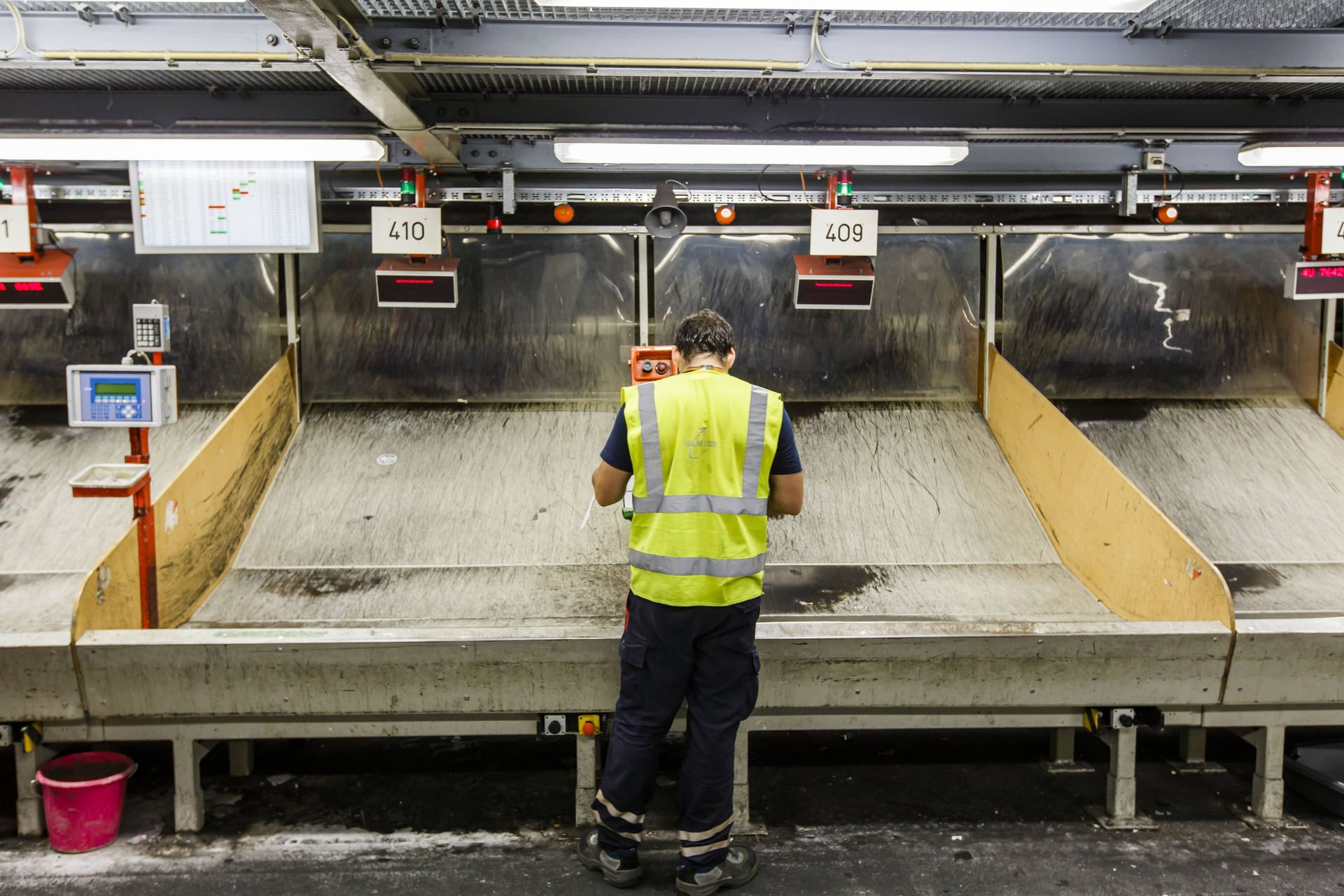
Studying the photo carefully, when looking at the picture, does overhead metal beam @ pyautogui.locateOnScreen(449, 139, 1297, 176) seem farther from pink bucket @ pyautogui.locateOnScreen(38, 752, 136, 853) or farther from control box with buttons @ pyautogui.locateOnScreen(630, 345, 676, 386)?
pink bucket @ pyautogui.locateOnScreen(38, 752, 136, 853)

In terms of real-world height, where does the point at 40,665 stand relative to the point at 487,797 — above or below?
above

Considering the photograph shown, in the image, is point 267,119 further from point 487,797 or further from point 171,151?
point 487,797

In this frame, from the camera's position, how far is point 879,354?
4727 millimetres

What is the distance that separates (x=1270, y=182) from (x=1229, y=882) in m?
3.34

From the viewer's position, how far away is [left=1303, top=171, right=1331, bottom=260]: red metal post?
418 cm

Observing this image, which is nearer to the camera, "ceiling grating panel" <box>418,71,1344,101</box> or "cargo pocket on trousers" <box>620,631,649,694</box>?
"cargo pocket on trousers" <box>620,631,649,694</box>

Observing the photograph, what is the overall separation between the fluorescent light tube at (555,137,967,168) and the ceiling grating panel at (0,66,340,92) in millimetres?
1027

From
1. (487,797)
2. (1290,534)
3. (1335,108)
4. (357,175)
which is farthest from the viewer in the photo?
(357,175)

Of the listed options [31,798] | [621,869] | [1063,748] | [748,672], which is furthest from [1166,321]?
[31,798]

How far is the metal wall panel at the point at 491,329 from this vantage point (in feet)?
15.1

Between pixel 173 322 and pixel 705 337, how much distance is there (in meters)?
3.40

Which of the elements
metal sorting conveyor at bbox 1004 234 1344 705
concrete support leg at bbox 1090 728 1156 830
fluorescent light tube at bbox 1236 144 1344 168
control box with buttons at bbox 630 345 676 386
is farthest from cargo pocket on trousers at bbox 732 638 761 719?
fluorescent light tube at bbox 1236 144 1344 168

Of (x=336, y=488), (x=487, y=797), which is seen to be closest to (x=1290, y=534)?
(x=487, y=797)

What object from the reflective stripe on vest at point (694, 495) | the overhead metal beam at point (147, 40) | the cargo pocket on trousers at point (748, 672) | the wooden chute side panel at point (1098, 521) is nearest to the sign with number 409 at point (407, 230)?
the overhead metal beam at point (147, 40)
